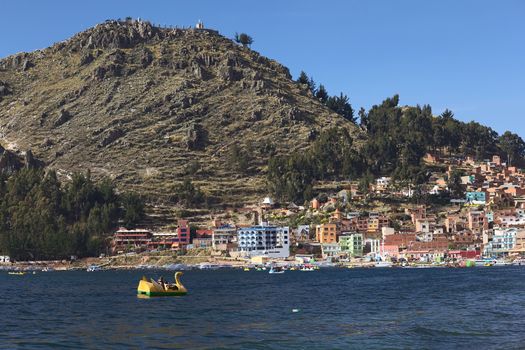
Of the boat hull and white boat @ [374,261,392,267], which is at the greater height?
white boat @ [374,261,392,267]

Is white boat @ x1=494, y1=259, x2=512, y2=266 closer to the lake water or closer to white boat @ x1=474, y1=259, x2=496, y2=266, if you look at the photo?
white boat @ x1=474, y1=259, x2=496, y2=266

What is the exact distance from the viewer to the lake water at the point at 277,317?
5219 centimetres

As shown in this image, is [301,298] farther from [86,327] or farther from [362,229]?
[362,229]

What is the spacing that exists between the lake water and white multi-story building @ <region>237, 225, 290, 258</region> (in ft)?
265

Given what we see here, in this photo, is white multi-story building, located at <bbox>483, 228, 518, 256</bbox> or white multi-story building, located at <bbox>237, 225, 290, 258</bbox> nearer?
white multi-story building, located at <bbox>483, 228, 518, 256</bbox>

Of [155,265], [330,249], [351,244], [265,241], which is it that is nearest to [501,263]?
[351,244]

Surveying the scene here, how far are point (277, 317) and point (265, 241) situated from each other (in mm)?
124253

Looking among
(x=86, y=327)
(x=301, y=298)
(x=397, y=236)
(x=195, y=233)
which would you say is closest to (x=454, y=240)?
(x=397, y=236)

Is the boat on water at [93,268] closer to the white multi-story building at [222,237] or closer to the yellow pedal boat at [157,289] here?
Result: the white multi-story building at [222,237]

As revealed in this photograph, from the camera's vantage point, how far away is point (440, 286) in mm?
103500

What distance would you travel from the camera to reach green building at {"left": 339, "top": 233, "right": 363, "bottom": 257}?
19188 centimetres

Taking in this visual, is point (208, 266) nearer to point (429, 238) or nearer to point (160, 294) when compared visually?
point (429, 238)

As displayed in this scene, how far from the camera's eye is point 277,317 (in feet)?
219

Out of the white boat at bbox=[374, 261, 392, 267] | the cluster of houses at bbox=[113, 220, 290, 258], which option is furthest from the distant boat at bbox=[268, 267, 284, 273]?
the cluster of houses at bbox=[113, 220, 290, 258]
